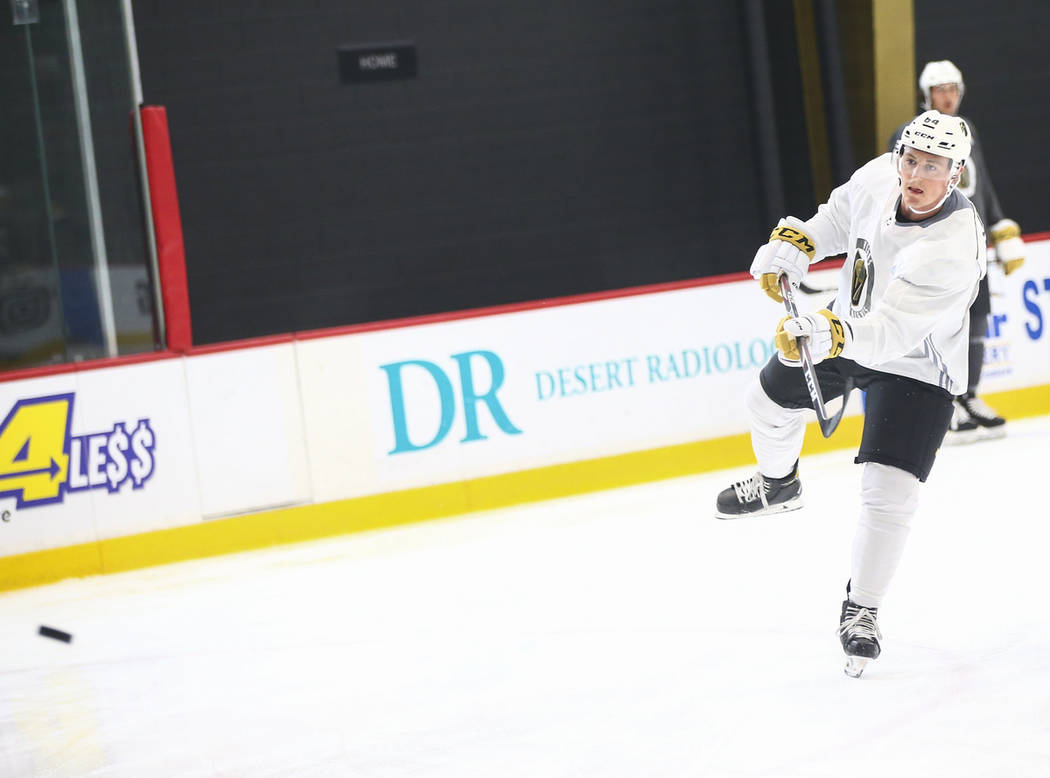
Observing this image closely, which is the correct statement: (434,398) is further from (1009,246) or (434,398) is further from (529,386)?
(1009,246)

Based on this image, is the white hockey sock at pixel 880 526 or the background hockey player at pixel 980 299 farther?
the background hockey player at pixel 980 299

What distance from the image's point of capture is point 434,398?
5484 mm

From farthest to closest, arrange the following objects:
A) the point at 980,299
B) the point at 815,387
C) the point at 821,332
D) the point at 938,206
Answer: the point at 980,299 < the point at 815,387 < the point at 938,206 < the point at 821,332

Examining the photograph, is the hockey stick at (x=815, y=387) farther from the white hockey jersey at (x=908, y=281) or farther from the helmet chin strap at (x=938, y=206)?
the helmet chin strap at (x=938, y=206)

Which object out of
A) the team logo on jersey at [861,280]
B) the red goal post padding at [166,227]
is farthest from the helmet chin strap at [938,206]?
the red goal post padding at [166,227]

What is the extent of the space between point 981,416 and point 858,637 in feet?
10.6

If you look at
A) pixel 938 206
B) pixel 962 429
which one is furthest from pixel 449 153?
pixel 938 206

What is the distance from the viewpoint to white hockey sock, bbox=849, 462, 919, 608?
2.90m

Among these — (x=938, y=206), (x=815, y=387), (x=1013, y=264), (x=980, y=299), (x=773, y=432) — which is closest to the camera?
(x=938, y=206)

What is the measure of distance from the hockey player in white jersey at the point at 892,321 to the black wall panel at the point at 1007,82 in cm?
529

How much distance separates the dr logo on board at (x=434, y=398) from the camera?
546cm

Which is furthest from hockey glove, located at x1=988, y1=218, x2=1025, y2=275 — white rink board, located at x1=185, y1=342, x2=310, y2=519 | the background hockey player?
white rink board, located at x1=185, y1=342, x2=310, y2=519

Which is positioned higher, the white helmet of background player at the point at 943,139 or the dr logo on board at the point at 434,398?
the white helmet of background player at the point at 943,139

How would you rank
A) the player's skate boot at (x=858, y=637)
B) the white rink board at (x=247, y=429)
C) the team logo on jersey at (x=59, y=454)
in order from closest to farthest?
1. the player's skate boot at (x=858, y=637)
2. the team logo on jersey at (x=59, y=454)
3. the white rink board at (x=247, y=429)
